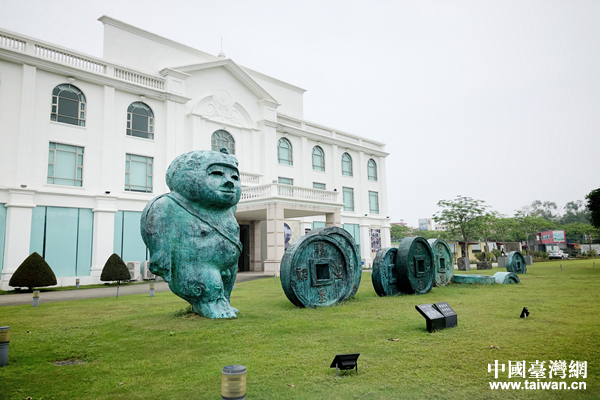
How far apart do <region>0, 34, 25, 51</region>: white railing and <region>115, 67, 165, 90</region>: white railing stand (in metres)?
4.48

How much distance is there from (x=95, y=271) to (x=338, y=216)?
14.1 meters

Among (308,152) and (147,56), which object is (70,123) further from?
(308,152)

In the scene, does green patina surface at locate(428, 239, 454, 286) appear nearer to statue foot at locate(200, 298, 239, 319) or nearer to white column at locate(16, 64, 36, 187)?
statue foot at locate(200, 298, 239, 319)

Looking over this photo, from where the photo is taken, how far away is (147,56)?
2514 centimetres

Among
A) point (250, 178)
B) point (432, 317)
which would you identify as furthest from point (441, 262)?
point (250, 178)

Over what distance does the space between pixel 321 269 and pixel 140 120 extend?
59.4 ft

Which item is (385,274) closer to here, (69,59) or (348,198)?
(69,59)

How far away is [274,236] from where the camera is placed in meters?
21.6

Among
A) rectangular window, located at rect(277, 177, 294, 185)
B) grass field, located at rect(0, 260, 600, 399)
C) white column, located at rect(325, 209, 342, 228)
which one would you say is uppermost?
rectangular window, located at rect(277, 177, 294, 185)

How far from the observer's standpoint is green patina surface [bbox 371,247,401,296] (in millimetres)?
10859

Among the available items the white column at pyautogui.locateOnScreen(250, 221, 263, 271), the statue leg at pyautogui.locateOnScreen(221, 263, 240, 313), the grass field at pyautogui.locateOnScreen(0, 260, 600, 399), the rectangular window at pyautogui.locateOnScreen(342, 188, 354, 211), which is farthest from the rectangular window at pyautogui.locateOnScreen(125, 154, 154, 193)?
the rectangular window at pyautogui.locateOnScreen(342, 188, 354, 211)

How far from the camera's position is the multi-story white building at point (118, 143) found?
62.0 ft

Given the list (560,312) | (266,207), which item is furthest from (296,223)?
(560,312)

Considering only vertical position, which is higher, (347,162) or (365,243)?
(347,162)
